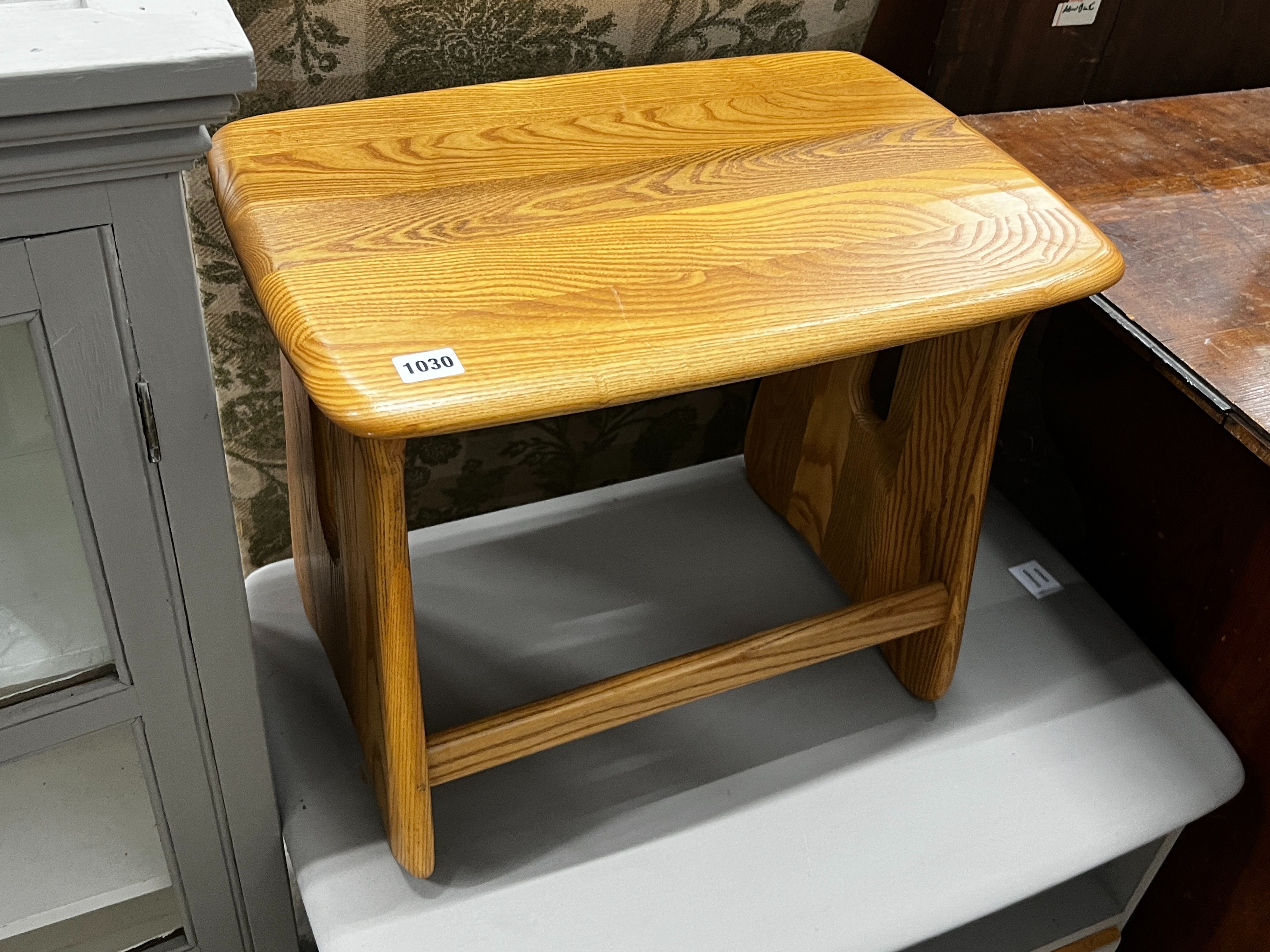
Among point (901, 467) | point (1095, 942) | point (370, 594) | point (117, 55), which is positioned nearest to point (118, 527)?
point (370, 594)

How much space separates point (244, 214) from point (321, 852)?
0.48 meters

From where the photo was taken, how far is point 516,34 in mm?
996

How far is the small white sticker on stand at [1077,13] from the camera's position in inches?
44.4

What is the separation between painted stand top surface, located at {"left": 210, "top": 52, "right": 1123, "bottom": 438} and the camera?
2.00ft

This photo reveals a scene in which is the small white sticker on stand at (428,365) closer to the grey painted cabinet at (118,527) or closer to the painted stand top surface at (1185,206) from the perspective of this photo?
the grey painted cabinet at (118,527)

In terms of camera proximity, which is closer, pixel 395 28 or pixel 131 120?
pixel 131 120

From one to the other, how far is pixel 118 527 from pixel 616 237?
35cm

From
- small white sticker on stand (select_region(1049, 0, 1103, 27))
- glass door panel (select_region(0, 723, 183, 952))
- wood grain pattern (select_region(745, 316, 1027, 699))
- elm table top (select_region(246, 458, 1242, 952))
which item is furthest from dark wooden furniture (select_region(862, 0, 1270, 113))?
glass door panel (select_region(0, 723, 183, 952))

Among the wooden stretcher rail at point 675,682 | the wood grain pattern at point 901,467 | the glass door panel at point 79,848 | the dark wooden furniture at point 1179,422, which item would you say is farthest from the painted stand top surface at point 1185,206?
the glass door panel at point 79,848

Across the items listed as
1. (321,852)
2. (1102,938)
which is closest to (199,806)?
(321,852)

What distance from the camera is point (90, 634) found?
69cm

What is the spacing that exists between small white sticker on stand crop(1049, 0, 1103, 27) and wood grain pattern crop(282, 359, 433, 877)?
84 cm

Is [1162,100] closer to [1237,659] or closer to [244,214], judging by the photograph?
[1237,659]

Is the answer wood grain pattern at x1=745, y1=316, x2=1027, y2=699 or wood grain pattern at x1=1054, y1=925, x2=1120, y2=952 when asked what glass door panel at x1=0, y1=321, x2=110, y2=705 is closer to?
wood grain pattern at x1=745, y1=316, x2=1027, y2=699
